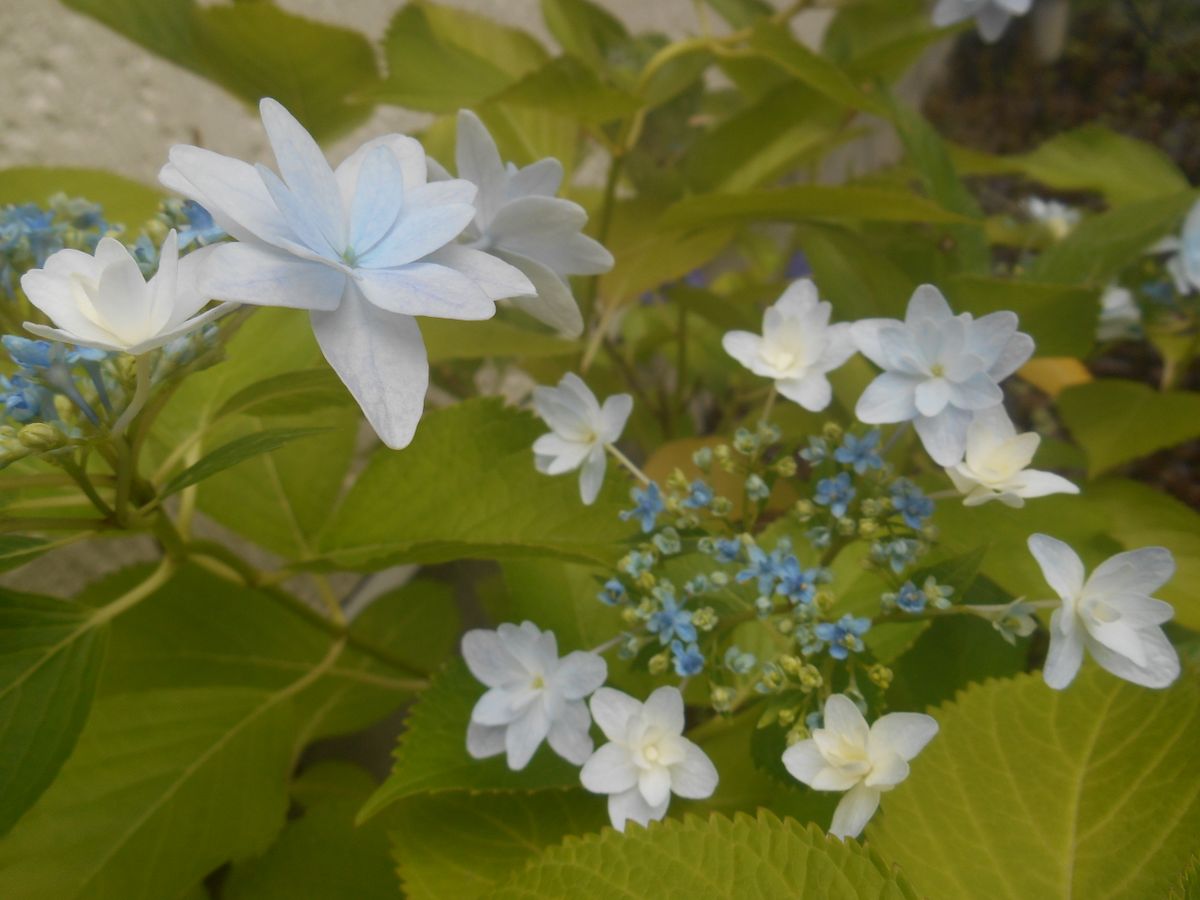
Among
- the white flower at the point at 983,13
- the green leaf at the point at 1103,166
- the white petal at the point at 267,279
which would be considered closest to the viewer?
the white petal at the point at 267,279

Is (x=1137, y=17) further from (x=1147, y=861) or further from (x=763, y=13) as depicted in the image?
(x=1147, y=861)

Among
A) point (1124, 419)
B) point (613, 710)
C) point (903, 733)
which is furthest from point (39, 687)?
point (1124, 419)

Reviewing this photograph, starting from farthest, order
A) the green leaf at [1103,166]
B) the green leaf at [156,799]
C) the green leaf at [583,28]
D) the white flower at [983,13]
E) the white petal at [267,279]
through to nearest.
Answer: the green leaf at [1103,166] < the green leaf at [583,28] < the white flower at [983,13] < the green leaf at [156,799] < the white petal at [267,279]

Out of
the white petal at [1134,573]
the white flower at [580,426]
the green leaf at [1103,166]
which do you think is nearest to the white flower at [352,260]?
the white flower at [580,426]

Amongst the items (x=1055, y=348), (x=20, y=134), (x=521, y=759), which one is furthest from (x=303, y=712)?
(x=1055, y=348)

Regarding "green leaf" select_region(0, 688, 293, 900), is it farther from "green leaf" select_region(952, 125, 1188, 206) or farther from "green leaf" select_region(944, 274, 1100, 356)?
"green leaf" select_region(952, 125, 1188, 206)

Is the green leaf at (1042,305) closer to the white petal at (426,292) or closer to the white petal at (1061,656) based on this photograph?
the white petal at (1061,656)
